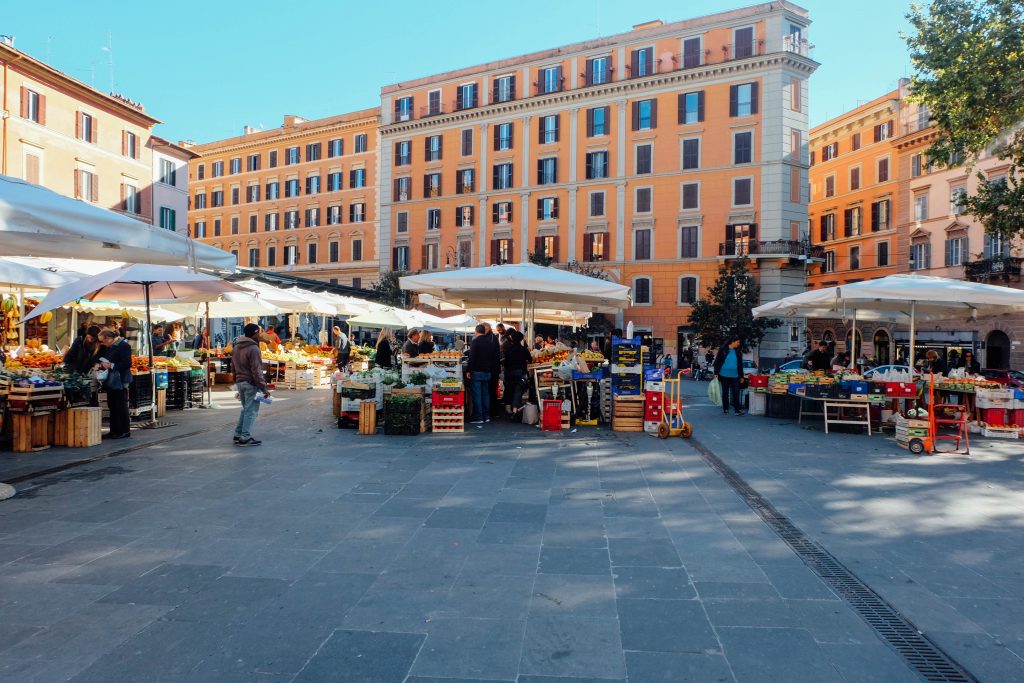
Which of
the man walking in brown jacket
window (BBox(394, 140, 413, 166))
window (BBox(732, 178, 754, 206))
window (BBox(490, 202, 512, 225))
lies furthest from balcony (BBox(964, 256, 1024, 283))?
window (BBox(394, 140, 413, 166))

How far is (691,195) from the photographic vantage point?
35.3 m

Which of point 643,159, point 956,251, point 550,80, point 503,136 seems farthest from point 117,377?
point 956,251

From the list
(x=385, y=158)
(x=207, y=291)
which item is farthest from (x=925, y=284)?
(x=385, y=158)

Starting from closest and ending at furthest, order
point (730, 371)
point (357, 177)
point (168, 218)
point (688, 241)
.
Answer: point (730, 371) → point (168, 218) → point (688, 241) → point (357, 177)

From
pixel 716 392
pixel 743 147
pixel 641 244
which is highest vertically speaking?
pixel 743 147

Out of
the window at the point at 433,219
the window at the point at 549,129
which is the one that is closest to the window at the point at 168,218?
the window at the point at 433,219

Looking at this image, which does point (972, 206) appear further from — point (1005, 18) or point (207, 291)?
point (207, 291)

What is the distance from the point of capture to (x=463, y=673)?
282 centimetres

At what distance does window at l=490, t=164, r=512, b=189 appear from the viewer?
130 feet

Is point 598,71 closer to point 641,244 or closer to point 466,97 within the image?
point 466,97

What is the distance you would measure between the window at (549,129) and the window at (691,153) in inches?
296

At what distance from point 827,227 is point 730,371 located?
117 ft

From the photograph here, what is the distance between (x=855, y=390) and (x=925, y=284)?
1.91 metres

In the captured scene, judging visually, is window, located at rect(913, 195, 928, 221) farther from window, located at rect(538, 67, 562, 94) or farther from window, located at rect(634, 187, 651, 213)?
window, located at rect(538, 67, 562, 94)
